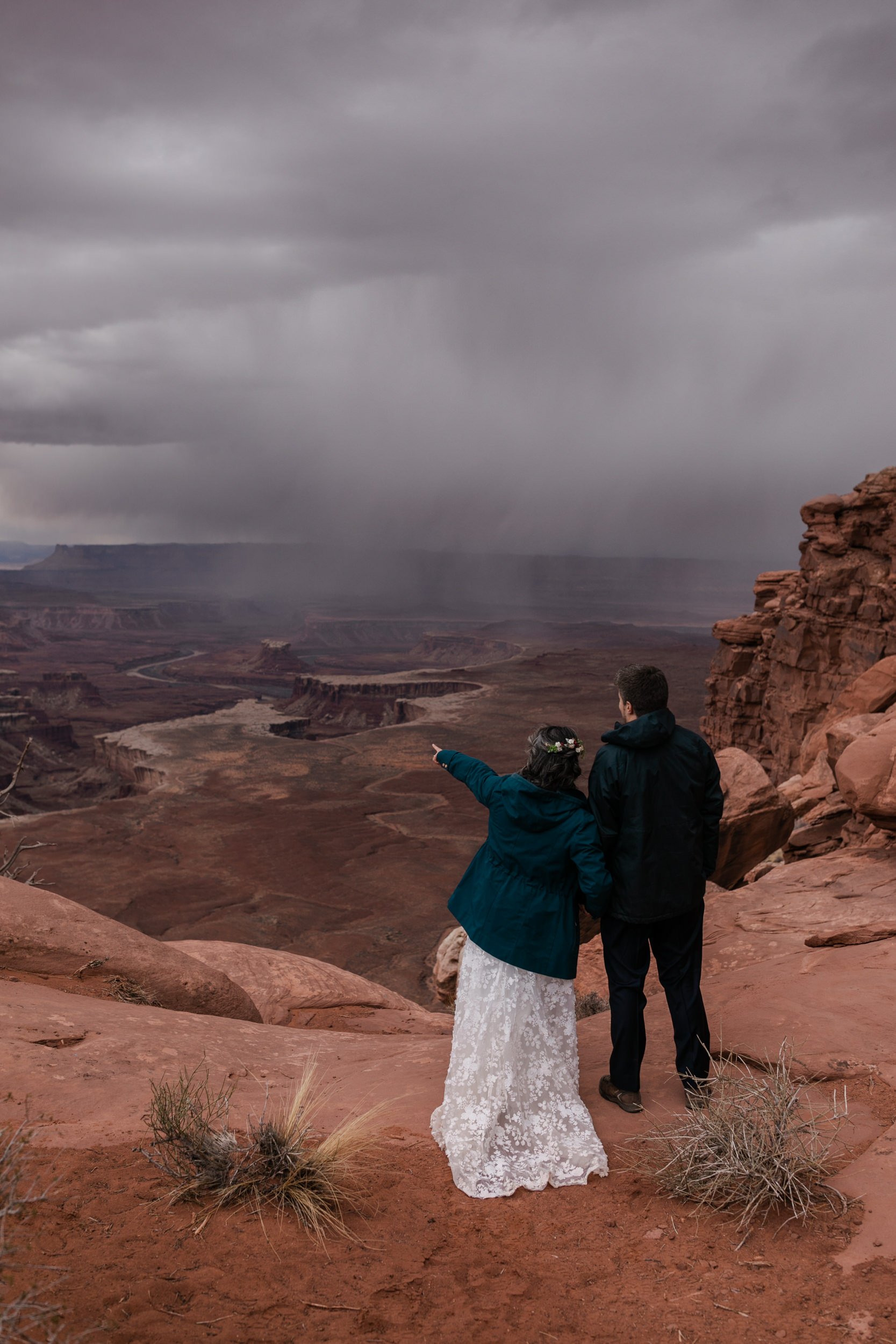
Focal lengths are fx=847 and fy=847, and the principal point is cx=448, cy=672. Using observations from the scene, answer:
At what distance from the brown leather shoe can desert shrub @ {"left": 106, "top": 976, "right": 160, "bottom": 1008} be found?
329 cm

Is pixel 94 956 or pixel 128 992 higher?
pixel 94 956

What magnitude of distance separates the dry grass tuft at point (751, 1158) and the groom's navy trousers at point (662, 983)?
0.45 meters

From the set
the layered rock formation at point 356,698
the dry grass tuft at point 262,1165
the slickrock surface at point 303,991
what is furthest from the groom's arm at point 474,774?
the layered rock formation at point 356,698

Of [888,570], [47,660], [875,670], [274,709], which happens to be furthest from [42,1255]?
[47,660]

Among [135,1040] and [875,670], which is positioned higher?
[875,670]

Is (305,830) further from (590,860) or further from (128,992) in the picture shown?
(590,860)

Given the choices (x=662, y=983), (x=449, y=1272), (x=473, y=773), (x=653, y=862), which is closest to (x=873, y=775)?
(x=662, y=983)

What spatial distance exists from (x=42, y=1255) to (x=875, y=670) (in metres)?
10.8

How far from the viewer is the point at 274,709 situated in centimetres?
7075

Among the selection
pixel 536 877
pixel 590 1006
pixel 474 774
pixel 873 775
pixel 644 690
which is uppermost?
pixel 644 690

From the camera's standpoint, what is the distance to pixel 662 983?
379cm

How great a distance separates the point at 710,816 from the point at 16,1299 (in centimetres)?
295

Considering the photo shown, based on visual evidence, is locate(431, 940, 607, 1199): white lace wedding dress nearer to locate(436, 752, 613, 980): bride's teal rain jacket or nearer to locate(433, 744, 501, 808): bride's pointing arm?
locate(436, 752, 613, 980): bride's teal rain jacket

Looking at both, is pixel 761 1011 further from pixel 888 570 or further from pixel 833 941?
pixel 888 570
